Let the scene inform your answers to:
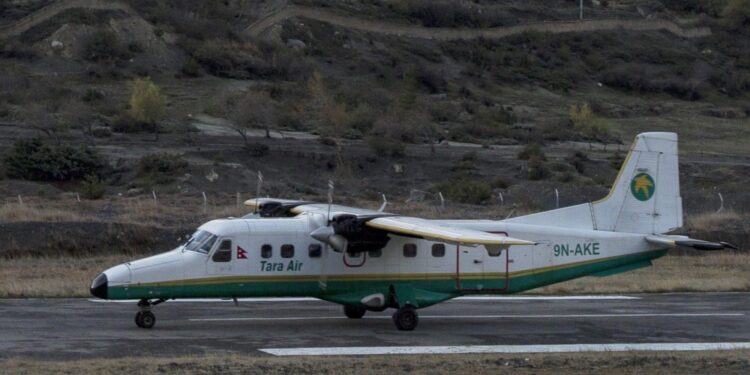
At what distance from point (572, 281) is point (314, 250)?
38.1ft

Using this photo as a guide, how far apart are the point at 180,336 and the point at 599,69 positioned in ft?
304

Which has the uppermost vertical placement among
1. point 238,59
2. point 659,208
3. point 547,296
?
point 238,59

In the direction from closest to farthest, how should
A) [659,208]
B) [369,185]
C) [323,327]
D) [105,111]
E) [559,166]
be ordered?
[323,327]
[659,208]
[369,185]
[559,166]
[105,111]

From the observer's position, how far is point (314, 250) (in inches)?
939

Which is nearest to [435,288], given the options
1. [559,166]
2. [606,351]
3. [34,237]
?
[606,351]

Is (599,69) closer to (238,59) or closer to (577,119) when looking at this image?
(577,119)

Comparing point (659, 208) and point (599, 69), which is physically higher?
point (599, 69)

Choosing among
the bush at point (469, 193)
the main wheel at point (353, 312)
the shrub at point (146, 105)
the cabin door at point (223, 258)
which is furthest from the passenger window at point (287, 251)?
the shrub at point (146, 105)

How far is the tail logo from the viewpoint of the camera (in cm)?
2625

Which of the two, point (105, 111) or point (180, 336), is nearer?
point (180, 336)

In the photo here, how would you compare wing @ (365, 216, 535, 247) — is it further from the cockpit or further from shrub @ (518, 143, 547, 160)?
shrub @ (518, 143, 547, 160)

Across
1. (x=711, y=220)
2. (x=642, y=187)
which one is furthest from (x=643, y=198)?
(x=711, y=220)

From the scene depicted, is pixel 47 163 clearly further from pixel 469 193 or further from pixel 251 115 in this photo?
pixel 469 193

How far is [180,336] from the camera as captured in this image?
22.4 meters
